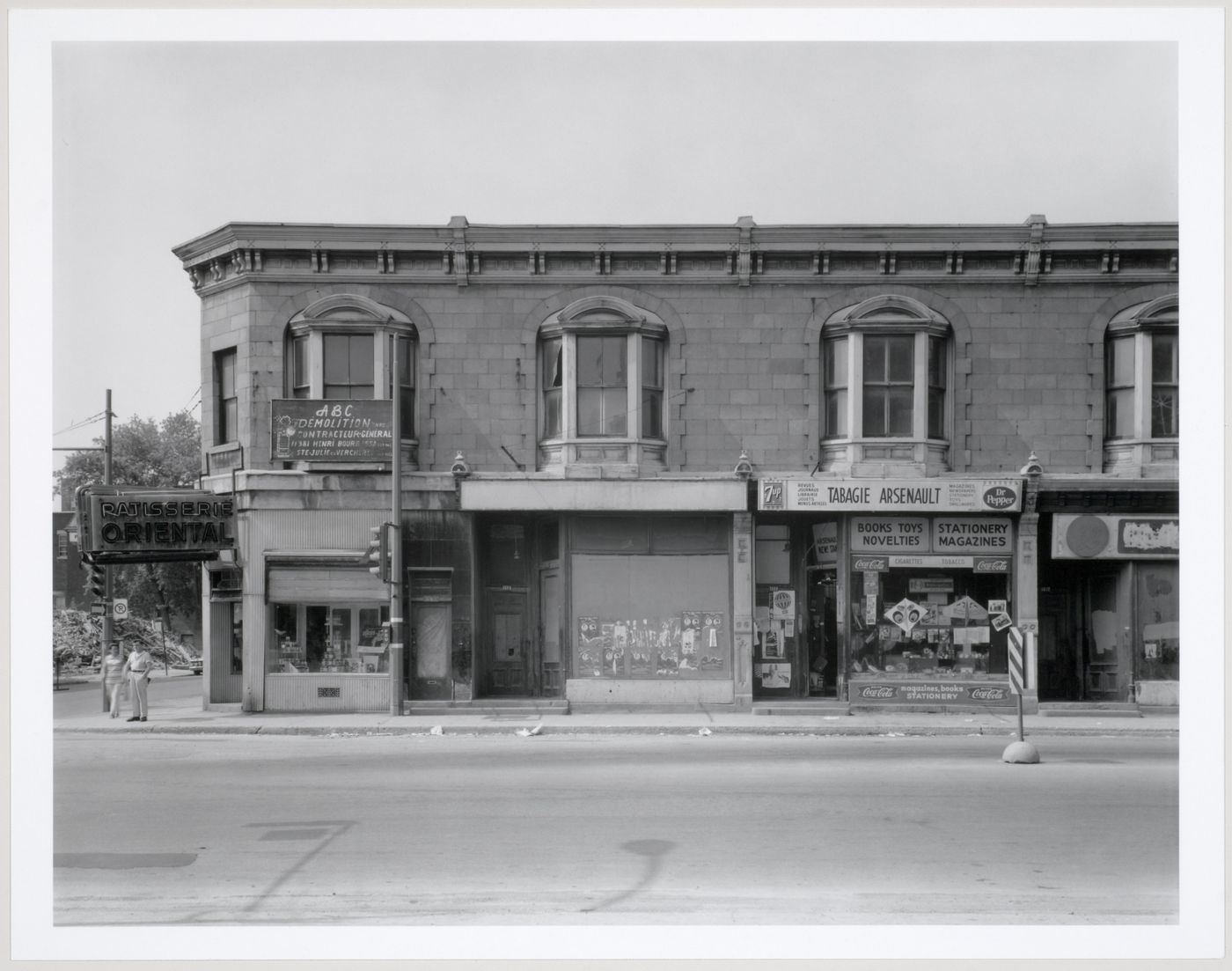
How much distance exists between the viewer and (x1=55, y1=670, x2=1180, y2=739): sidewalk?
19672 millimetres

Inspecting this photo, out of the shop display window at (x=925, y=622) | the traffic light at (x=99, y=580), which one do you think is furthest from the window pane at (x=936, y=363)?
the traffic light at (x=99, y=580)

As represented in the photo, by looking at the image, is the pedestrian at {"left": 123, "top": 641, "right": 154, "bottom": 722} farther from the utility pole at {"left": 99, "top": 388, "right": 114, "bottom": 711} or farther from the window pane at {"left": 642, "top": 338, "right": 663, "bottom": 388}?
the window pane at {"left": 642, "top": 338, "right": 663, "bottom": 388}

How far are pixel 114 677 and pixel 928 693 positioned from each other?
614 inches

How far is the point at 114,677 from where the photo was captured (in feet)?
71.2

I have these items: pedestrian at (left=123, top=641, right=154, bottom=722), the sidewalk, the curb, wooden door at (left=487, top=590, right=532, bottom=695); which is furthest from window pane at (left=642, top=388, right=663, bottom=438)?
pedestrian at (left=123, top=641, right=154, bottom=722)

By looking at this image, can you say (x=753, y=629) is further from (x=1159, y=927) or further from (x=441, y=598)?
(x=1159, y=927)

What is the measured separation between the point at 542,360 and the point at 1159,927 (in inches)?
607

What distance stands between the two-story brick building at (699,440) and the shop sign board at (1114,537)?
0.18 feet

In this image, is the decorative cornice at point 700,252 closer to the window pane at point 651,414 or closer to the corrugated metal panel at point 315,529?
the window pane at point 651,414

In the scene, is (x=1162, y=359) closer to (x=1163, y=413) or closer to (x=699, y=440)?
(x=1163, y=413)

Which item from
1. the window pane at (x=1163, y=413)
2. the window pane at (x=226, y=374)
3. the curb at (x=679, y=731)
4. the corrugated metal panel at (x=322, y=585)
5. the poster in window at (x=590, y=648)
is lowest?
the curb at (x=679, y=731)

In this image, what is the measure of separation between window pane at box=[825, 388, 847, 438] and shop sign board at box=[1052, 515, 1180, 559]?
4.47 metres

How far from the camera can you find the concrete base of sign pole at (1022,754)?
15.8m

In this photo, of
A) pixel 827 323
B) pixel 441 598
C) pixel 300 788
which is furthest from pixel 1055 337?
pixel 300 788
